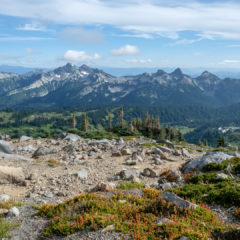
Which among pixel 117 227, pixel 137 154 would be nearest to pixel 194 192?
pixel 117 227

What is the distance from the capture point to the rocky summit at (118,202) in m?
10.3

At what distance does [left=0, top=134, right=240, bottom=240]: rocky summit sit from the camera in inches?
404

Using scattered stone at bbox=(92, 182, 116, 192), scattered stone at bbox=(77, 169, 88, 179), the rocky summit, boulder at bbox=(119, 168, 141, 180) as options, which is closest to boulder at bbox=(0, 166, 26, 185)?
the rocky summit

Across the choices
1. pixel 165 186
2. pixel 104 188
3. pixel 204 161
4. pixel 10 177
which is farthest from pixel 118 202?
pixel 204 161

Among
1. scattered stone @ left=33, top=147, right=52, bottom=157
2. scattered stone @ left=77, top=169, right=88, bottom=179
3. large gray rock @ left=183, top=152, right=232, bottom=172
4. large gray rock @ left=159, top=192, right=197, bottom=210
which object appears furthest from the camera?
scattered stone @ left=33, top=147, right=52, bottom=157

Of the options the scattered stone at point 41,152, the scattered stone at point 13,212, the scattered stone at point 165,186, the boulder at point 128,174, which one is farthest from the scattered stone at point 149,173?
the scattered stone at point 41,152

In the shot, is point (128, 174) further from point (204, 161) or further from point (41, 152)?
point (41, 152)

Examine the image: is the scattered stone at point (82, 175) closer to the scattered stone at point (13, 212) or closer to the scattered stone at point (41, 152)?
the scattered stone at point (13, 212)

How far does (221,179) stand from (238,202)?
4.14 meters

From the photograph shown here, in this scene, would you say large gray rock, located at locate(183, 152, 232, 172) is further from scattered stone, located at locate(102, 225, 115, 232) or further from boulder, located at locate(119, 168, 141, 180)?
scattered stone, located at locate(102, 225, 115, 232)

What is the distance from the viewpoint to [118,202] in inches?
526

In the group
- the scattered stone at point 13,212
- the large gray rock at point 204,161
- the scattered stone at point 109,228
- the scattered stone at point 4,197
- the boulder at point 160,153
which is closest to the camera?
the scattered stone at point 109,228

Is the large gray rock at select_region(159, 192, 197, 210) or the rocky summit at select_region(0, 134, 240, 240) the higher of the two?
the large gray rock at select_region(159, 192, 197, 210)

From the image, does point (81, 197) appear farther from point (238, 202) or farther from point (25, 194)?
point (238, 202)
